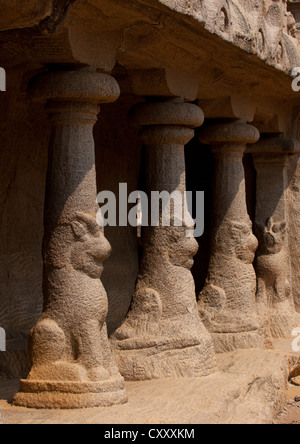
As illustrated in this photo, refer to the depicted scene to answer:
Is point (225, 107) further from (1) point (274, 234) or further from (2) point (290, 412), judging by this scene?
(2) point (290, 412)

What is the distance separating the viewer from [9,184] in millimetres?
7555

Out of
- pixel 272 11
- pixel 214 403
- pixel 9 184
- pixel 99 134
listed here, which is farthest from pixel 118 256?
pixel 214 403

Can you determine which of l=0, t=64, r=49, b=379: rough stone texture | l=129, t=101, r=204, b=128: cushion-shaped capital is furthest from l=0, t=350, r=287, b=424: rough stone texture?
l=129, t=101, r=204, b=128: cushion-shaped capital

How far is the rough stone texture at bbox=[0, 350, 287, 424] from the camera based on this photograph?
5289mm

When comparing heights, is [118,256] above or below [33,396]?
above

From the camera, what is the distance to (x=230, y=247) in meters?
8.48

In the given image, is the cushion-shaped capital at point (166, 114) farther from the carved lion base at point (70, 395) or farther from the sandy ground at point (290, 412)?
the sandy ground at point (290, 412)

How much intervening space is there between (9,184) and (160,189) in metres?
1.34

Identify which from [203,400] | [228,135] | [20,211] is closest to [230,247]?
[228,135]

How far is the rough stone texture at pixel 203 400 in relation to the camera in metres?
5.29

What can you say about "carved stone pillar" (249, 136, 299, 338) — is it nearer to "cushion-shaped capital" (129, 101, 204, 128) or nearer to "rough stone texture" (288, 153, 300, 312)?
"rough stone texture" (288, 153, 300, 312)

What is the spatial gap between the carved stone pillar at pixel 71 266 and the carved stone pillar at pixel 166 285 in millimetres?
962
